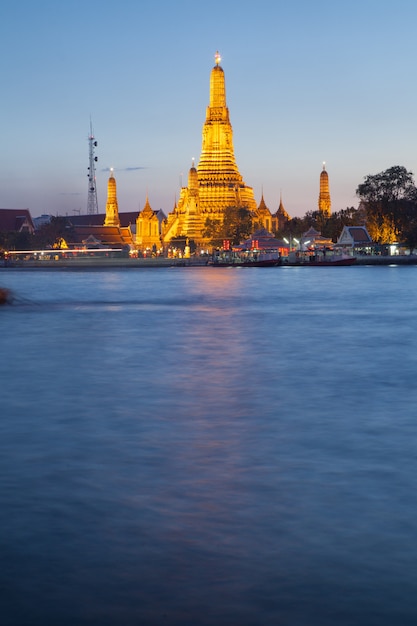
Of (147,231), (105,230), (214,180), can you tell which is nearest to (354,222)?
(214,180)

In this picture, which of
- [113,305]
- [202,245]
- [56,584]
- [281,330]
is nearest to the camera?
[56,584]

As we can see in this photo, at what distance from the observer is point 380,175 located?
4055 inches

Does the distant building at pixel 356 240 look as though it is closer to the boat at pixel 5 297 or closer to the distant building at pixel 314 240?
the distant building at pixel 314 240

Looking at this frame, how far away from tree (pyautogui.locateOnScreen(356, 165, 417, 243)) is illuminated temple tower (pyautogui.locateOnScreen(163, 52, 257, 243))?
37.7 m

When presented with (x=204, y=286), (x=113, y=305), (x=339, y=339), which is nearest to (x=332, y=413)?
(x=339, y=339)

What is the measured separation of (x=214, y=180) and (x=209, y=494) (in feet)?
455

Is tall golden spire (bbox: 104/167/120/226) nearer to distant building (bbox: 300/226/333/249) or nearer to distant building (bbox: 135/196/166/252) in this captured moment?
distant building (bbox: 135/196/166/252)

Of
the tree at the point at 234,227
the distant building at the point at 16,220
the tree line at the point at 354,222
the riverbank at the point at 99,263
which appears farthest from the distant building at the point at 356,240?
the distant building at the point at 16,220

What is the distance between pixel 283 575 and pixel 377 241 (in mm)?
109708

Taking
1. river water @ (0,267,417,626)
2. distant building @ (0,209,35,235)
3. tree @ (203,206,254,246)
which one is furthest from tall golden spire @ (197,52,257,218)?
river water @ (0,267,417,626)

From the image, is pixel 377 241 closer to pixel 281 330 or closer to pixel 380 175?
pixel 380 175

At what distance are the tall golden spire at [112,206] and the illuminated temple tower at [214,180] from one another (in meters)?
29.4

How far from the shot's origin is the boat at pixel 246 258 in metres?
120

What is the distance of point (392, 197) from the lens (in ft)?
342
